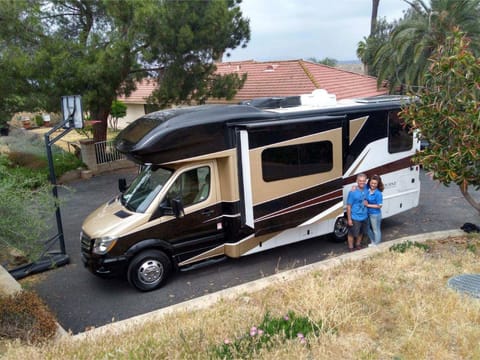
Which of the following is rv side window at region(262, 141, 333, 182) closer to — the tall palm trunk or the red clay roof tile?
the red clay roof tile

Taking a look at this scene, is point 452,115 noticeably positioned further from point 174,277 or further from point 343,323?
point 174,277

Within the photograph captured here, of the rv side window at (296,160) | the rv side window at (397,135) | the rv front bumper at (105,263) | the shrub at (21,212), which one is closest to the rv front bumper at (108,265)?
the rv front bumper at (105,263)

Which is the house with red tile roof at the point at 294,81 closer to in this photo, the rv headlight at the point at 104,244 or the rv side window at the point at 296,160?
the rv side window at the point at 296,160

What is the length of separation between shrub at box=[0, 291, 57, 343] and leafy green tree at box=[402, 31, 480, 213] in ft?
20.7

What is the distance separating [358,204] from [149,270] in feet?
13.5

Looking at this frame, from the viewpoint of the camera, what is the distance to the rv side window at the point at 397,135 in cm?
935

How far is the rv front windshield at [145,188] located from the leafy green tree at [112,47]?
6552 mm

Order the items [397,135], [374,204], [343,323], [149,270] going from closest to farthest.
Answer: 1. [343,323]
2. [149,270]
3. [374,204]
4. [397,135]

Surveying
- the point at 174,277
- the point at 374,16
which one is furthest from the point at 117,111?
the point at 174,277

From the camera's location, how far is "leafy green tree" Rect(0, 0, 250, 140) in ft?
42.8

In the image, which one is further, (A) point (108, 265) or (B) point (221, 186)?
(B) point (221, 186)

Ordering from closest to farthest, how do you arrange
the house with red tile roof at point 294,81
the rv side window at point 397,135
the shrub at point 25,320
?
the shrub at point 25,320, the rv side window at point 397,135, the house with red tile roof at point 294,81

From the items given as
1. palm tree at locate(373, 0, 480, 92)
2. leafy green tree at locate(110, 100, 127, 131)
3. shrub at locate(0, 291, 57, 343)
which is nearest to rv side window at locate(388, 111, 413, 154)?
shrub at locate(0, 291, 57, 343)

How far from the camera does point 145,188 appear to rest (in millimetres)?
7680
